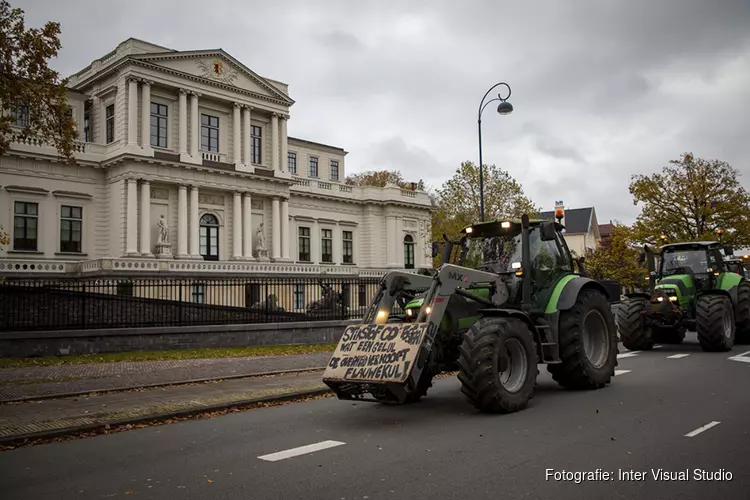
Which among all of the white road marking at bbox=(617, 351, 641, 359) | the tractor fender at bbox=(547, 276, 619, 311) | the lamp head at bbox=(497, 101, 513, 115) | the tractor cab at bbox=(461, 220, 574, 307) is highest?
the lamp head at bbox=(497, 101, 513, 115)

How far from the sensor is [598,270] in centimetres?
3822

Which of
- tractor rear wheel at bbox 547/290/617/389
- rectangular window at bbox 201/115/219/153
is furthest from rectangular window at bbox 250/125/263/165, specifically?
tractor rear wheel at bbox 547/290/617/389

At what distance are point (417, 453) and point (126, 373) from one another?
9.22m

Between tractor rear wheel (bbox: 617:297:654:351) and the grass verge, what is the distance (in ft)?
27.8

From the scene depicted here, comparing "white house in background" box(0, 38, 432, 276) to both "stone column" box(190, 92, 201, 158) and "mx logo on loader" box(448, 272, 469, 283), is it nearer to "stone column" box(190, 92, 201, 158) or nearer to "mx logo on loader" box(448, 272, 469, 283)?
"stone column" box(190, 92, 201, 158)

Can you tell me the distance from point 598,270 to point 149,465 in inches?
1413

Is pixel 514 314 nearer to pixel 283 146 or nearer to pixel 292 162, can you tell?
pixel 283 146

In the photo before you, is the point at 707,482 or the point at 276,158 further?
the point at 276,158

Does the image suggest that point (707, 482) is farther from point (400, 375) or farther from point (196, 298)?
point (196, 298)

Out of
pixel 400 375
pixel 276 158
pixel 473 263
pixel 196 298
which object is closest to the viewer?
pixel 400 375

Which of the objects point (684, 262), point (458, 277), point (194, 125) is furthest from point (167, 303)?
point (194, 125)

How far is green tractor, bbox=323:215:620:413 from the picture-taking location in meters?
7.70

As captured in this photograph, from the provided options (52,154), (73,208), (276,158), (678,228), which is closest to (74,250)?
(73,208)

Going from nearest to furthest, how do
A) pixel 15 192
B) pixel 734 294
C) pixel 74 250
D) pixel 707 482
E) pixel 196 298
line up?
pixel 707 482
pixel 734 294
pixel 196 298
pixel 15 192
pixel 74 250
